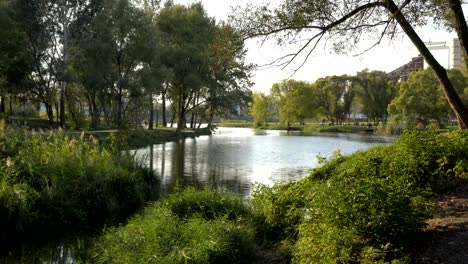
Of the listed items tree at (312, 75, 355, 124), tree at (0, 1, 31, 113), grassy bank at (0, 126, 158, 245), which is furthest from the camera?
tree at (312, 75, 355, 124)

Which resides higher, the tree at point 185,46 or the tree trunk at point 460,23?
the tree at point 185,46

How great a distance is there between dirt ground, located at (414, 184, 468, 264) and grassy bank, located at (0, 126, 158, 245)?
305 inches

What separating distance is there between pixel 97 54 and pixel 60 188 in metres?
30.4

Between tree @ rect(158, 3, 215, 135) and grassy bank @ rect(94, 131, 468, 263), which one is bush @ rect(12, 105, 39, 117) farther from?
grassy bank @ rect(94, 131, 468, 263)

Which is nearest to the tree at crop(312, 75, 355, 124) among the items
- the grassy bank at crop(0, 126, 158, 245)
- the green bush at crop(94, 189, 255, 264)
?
the grassy bank at crop(0, 126, 158, 245)

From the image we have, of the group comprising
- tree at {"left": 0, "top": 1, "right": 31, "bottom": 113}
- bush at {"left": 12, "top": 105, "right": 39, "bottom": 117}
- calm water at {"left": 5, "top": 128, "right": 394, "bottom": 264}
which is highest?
tree at {"left": 0, "top": 1, "right": 31, "bottom": 113}

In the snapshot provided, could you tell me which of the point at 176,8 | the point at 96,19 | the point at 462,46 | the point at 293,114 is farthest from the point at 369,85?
the point at 462,46

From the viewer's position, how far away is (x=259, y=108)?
9944 cm

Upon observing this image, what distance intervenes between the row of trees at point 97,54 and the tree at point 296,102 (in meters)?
41.5

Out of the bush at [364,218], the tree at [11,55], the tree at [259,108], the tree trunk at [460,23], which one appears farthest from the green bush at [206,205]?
the tree at [259,108]

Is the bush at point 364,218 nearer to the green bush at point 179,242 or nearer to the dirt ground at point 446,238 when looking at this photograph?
the dirt ground at point 446,238

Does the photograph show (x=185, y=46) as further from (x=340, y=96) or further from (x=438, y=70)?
(x=340, y=96)

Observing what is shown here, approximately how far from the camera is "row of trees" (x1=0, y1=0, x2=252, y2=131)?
3553cm

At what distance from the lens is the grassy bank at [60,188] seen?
9.86 m
